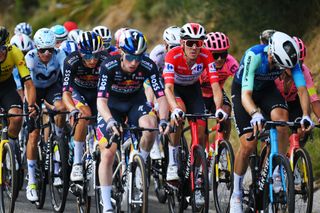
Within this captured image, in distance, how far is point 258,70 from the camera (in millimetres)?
9742

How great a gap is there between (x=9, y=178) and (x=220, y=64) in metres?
2.91

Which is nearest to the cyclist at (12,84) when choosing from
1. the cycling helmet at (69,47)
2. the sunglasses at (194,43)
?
the cycling helmet at (69,47)

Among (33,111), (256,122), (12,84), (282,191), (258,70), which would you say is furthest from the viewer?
A: (12,84)

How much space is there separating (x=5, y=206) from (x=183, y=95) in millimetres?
2511

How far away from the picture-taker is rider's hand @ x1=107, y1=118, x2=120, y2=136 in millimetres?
9125

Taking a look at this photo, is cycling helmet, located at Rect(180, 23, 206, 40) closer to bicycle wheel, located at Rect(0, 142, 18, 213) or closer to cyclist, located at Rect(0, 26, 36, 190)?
cyclist, located at Rect(0, 26, 36, 190)

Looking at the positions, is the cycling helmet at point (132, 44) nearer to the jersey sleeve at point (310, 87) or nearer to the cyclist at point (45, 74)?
the jersey sleeve at point (310, 87)

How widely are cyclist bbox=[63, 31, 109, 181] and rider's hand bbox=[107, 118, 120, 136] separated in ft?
4.72

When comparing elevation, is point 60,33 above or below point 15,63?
above

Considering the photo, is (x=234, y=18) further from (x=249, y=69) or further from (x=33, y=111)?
(x=249, y=69)

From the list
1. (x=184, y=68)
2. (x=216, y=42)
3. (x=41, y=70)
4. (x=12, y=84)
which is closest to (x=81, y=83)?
(x=12, y=84)

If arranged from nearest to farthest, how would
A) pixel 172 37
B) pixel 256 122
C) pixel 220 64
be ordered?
pixel 256 122 → pixel 220 64 → pixel 172 37

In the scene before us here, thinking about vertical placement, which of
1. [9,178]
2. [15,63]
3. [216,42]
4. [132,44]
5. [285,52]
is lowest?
[9,178]

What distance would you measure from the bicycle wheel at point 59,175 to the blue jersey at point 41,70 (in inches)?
45.1
